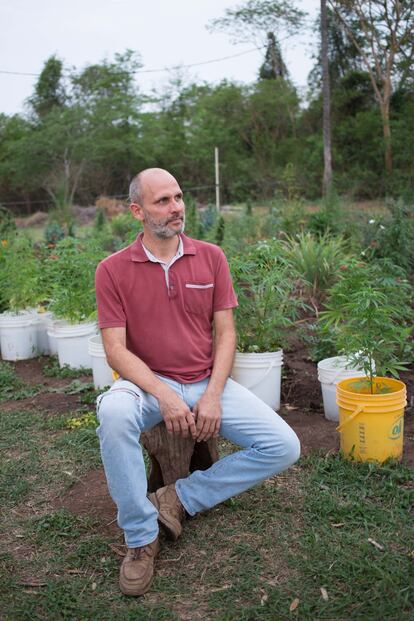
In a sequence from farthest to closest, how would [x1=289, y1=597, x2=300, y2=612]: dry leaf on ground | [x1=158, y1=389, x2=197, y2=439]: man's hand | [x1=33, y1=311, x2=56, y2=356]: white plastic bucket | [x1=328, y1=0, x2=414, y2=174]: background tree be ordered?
1. [x1=328, y1=0, x2=414, y2=174]: background tree
2. [x1=33, y1=311, x2=56, y2=356]: white plastic bucket
3. [x1=158, y1=389, x2=197, y2=439]: man's hand
4. [x1=289, y1=597, x2=300, y2=612]: dry leaf on ground

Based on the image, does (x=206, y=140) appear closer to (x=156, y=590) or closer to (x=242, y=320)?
(x=242, y=320)

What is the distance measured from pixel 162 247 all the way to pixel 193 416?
79 cm

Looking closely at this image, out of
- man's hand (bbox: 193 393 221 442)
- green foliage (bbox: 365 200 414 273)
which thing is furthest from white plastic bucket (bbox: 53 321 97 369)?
green foliage (bbox: 365 200 414 273)

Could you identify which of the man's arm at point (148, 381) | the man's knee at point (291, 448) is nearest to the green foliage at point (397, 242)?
the man's knee at point (291, 448)

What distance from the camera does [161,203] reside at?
2.97 m

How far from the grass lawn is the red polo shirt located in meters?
0.74

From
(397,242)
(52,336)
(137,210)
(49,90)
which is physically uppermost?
(49,90)

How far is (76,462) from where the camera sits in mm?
3768

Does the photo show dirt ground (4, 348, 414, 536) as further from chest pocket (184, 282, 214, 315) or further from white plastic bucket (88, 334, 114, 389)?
chest pocket (184, 282, 214, 315)

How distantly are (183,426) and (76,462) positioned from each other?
4.23 feet

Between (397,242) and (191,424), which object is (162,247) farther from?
(397,242)

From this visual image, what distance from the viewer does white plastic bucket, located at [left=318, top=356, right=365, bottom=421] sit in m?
3.99

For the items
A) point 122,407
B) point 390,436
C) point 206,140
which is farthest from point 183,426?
point 206,140

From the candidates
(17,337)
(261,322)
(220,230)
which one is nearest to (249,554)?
(261,322)
